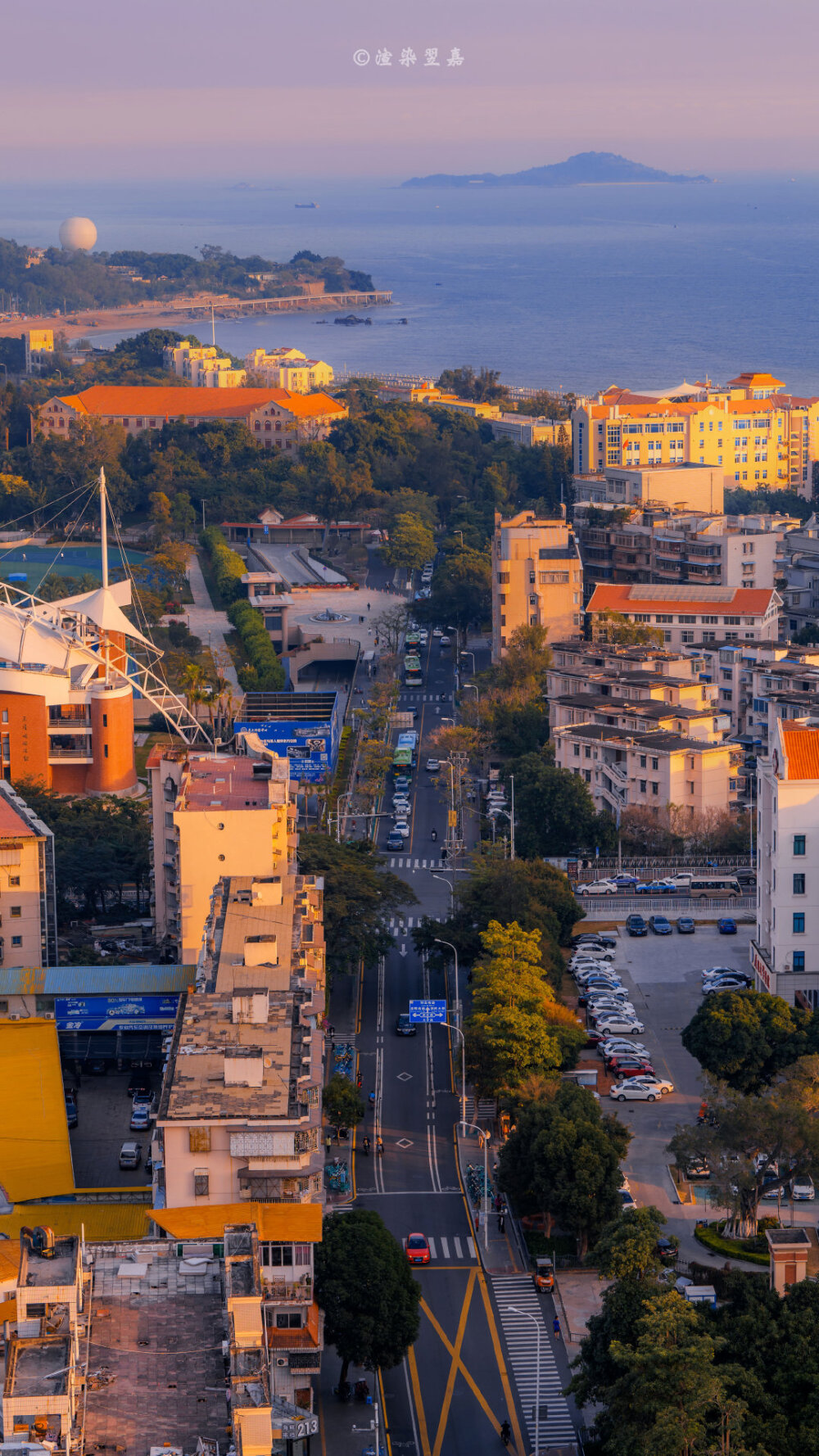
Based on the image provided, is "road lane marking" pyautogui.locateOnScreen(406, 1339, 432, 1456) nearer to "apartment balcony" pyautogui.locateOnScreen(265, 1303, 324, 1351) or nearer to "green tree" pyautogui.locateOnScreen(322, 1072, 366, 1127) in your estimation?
"apartment balcony" pyautogui.locateOnScreen(265, 1303, 324, 1351)

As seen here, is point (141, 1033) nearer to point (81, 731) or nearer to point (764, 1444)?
point (764, 1444)

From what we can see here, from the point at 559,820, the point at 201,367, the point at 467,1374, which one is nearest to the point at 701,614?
the point at 559,820

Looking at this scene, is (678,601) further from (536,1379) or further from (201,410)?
(201,410)

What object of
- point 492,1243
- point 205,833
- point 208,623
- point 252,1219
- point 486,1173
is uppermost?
point 205,833

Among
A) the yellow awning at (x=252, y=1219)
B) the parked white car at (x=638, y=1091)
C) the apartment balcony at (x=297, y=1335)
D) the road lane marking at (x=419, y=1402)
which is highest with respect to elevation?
the yellow awning at (x=252, y=1219)

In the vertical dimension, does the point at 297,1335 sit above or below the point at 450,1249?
above

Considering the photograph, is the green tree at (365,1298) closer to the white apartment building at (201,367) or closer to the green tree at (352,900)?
the green tree at (352,900)

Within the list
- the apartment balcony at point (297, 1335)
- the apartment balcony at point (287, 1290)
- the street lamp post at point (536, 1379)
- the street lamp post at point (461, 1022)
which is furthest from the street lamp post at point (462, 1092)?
the apartment balcony at point (287, 1290)

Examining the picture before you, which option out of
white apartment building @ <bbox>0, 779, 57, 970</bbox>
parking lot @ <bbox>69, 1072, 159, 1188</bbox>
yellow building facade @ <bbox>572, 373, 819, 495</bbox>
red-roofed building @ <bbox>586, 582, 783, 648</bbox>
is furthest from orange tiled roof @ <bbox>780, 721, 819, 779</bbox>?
yellow building facade @ <bbox>572, 373, 819, 495</bbox>
